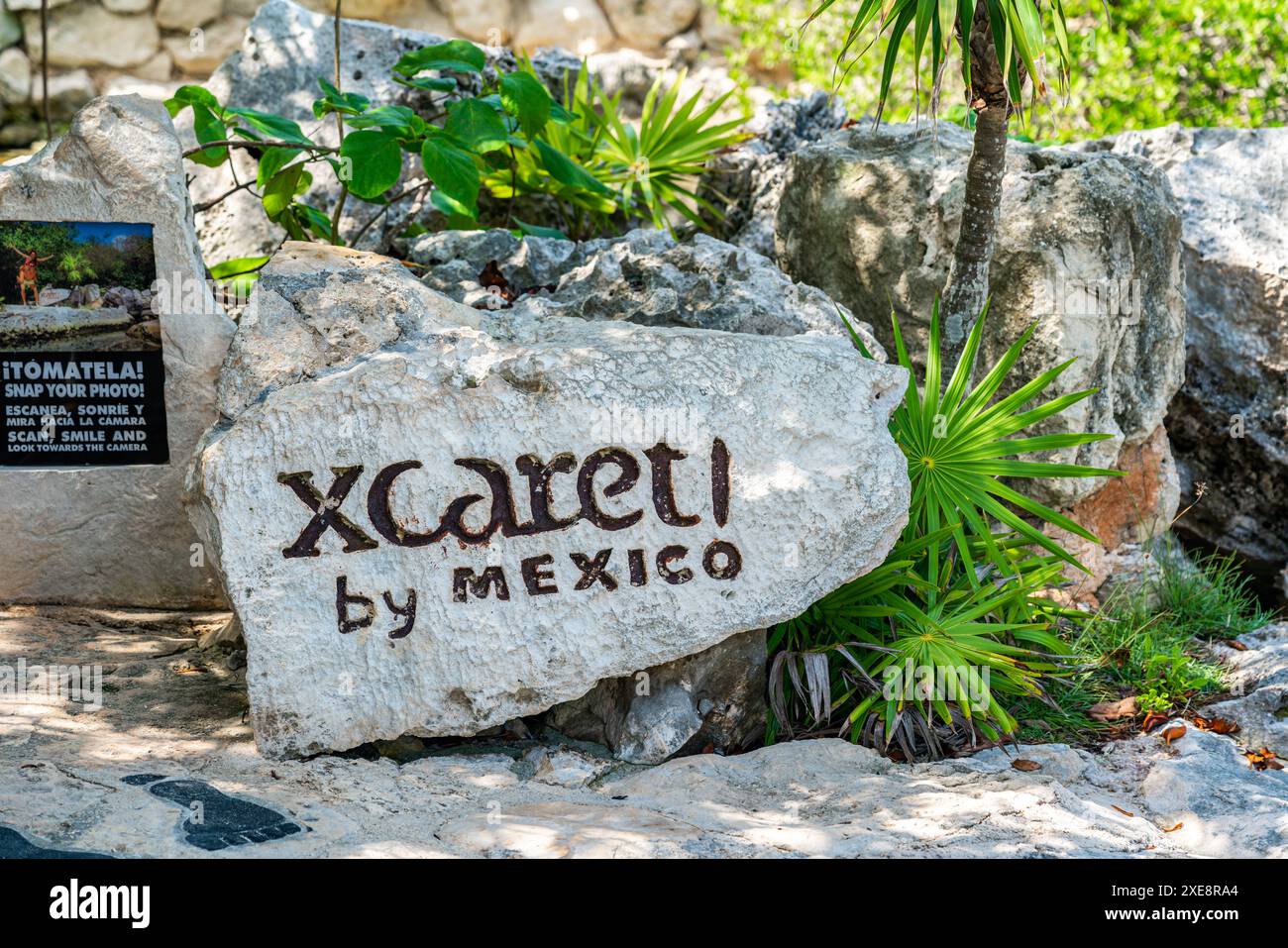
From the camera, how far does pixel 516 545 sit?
359 cm

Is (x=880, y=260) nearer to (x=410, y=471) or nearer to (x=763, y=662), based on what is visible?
(x=763, y=662)

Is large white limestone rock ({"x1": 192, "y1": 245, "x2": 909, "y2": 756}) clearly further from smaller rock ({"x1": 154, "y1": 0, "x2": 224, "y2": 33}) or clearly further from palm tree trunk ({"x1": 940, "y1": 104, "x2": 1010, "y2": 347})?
smaller rock ({"x1": 154, "y1": 0, "x2": 224, "y2": 33})

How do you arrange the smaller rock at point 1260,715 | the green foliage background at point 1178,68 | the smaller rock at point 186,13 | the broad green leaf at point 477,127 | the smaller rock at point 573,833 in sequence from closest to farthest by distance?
1. the smaller rock at point 573,833
2. the smaller rock at point 1260,715
3. the broad green leaf at point 477,127
4. the green foliage background at point 1178,68
5. the smaller rock at point 186,13

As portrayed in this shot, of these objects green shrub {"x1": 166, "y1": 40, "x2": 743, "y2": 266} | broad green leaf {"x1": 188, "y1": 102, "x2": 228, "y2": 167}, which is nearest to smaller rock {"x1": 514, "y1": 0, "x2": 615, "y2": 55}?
green shrub {"x1": 166, "y1": 40, "x2": 743, "y2": 266}

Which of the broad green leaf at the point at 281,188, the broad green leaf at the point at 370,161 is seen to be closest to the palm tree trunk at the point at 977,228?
the broad green leaf at the point at 370,161

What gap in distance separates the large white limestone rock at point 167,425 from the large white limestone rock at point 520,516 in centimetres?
75

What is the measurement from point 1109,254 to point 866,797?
256 cm

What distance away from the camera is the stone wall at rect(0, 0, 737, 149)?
10.8 m

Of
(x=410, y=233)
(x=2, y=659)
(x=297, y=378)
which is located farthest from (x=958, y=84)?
(x=2, y=659)

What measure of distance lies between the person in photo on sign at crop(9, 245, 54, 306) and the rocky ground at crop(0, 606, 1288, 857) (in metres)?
1.21

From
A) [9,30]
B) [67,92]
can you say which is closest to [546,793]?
[67,92]

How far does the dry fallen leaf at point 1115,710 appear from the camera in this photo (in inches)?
163

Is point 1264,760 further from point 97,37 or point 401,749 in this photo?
point 97,37

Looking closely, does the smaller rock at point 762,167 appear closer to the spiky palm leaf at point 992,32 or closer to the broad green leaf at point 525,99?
the broad green leaf at point 525,99
